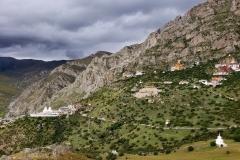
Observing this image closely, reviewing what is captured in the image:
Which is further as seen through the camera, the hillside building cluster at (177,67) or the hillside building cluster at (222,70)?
the hillside building cluster at (177,67)

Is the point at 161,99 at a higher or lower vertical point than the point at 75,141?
higher

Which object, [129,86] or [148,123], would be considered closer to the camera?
[148,123]

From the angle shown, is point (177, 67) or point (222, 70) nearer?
point (222, 70)

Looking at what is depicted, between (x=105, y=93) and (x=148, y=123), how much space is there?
74.9 metres

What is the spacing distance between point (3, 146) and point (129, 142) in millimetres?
59171

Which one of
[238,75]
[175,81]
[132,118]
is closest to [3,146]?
[132,118]

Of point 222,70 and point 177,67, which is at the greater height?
point 177,67

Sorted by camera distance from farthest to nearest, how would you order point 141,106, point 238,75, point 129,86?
point 129,86
point 238,75
point 141,106

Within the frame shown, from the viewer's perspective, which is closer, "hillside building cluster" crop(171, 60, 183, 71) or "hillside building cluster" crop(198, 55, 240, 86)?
"hillside building cluster" crop(198, 55, 240, 86)

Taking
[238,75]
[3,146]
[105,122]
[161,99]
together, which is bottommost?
[3,146]

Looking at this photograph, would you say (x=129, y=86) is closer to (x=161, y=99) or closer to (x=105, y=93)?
(x=105, y=93)

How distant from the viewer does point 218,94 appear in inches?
5162

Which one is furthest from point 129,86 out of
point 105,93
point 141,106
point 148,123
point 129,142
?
point 129,142

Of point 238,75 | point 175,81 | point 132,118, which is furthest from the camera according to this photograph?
point 175,81
